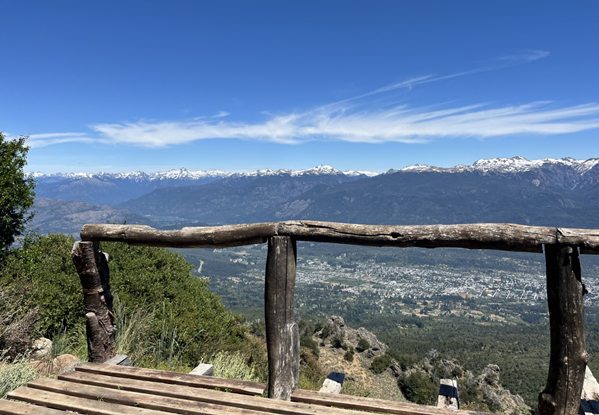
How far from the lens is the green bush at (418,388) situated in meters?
19.0

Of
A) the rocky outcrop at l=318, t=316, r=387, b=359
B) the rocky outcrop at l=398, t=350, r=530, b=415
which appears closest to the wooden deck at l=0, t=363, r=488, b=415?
the rocky outcrop at l=398, t=350, r=530, b=415

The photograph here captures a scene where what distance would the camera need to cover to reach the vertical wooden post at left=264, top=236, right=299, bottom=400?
365 centimetres

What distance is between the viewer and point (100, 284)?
457cm

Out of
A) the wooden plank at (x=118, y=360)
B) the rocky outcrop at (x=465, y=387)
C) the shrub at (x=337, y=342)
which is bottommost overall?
the rocky outcrop at (x=465, y=387)

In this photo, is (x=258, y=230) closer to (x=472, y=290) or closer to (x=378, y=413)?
(x=378, y=413)

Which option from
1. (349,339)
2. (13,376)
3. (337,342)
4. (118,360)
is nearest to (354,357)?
(337,342)

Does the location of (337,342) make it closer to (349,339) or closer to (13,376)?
(349,339)

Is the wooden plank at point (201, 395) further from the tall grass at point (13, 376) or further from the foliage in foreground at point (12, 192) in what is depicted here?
the foliage in foreground at point (12, 192)

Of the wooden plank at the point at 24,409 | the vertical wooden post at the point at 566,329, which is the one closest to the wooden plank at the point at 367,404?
the vertical wooden post at the point at 566,329

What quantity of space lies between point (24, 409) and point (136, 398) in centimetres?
79

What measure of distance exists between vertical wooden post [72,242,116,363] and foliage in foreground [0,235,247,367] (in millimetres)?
1204

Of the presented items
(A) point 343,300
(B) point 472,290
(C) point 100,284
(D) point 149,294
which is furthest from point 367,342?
(B) point 472,290

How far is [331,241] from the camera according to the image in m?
3.66

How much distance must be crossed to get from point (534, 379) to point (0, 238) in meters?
44.0
